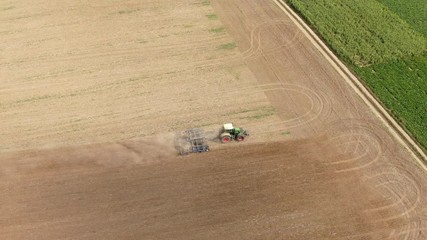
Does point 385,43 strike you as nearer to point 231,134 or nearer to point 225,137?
point 231,134

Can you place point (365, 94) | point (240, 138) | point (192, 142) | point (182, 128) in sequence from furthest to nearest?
point (365, 94) < point (182, 128) < point (240, 138) < point (192, 142)

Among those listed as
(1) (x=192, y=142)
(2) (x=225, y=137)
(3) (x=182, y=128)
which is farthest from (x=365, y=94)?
(3) (x=182, y=128)

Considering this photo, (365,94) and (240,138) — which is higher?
(365,94)

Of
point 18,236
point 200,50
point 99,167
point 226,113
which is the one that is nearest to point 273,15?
point 200,50

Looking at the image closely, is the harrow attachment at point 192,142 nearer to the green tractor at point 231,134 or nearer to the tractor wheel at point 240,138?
the green tractor at point 231,134

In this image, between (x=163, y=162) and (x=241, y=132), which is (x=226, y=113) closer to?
(x=241, y=132)

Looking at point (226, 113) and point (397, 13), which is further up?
point (397, 13)

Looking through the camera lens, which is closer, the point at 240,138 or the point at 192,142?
the point at 192,142
